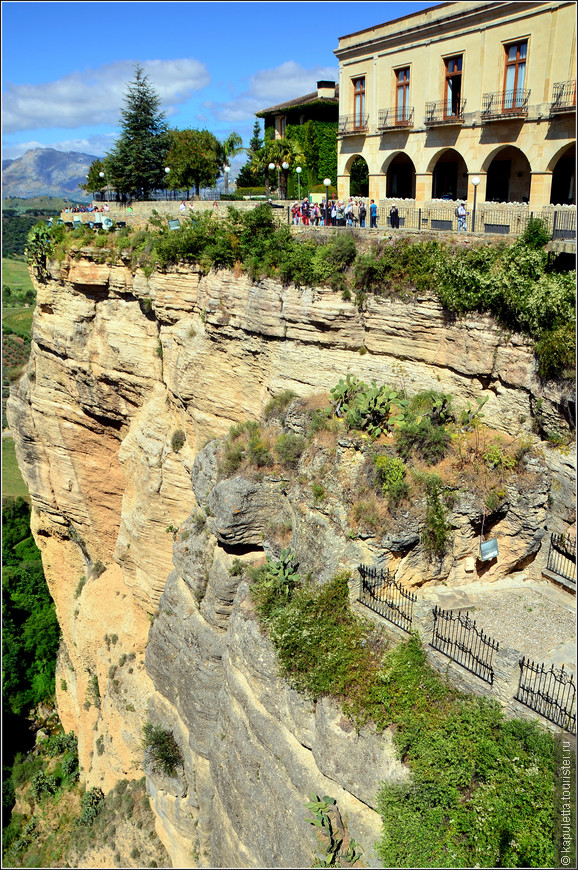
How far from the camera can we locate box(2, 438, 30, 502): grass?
55450 mm

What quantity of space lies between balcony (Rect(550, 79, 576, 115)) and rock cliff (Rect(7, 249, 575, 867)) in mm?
→ 6142

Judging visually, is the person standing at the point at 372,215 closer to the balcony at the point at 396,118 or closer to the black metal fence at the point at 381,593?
the balcony at the point at 396,118

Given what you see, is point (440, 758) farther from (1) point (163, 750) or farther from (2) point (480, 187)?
(2) point (480, 187)

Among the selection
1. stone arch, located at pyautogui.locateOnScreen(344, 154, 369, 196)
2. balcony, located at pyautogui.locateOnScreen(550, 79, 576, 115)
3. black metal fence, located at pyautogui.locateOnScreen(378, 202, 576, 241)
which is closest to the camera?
black metal fence, located at pyautogui.locateOnScreen(378, 202, 576, 241)

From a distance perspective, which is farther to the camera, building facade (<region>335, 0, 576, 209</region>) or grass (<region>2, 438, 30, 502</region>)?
grass (<region>2, 438, 30, 502</region>)

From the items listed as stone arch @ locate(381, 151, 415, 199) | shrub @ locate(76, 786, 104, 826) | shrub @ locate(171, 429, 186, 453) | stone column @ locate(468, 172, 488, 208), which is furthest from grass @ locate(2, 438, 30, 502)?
stone column @ locate(468, 172, 488, 208)

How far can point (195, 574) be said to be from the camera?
59.6 feet

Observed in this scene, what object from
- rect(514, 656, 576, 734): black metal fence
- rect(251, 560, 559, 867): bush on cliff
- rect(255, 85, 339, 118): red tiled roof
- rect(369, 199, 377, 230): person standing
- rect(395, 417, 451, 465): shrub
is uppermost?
rect(255, 85, 339, 118): red tiled roof

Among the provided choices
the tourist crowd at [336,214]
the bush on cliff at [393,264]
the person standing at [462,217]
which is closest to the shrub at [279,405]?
the bush on cliff at [393,264]

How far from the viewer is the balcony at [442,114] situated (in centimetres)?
1956

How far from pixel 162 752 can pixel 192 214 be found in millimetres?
16006

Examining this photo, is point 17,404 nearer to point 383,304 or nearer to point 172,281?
point 172,281

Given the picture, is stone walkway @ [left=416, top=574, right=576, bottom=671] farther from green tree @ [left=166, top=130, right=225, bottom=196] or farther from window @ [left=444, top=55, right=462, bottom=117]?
green tree @ [left=166, top=130, right=225, bottom=196]

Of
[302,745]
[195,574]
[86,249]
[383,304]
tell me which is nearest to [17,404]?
[86,249]
